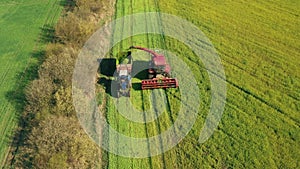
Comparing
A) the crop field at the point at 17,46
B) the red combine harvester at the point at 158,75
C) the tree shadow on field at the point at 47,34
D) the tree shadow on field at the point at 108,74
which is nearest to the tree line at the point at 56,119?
the crop field at the point at 17,46

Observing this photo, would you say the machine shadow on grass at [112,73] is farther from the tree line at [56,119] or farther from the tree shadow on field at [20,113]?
the tree shadow on field at [20,113]

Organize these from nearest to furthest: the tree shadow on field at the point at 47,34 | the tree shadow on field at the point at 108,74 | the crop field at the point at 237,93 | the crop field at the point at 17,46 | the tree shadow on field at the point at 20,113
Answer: the crop field at the point at 237,93 → the tree shadow on field at the point at 20,113 → the crop field at the point at 17,46 → the tree shadow on field at the point at 108,74 → the tree shadow on field at the point at 47,34

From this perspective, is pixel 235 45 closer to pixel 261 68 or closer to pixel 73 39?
pixel 261 68

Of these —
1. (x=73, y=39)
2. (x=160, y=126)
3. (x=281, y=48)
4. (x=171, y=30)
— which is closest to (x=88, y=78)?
(x=73, y=39)

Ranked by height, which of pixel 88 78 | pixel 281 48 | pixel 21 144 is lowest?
pixel 21 144

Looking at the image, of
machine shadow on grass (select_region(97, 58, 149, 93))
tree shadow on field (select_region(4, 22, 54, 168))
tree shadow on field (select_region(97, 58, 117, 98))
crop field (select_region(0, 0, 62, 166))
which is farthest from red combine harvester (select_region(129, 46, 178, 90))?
Answer: crop field (select_region(0, 0, 62, 166))

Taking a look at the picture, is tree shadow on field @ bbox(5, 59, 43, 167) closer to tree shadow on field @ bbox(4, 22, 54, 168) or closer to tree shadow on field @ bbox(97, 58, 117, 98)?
tree shadow on field @ bbox(4, 22, 54, 168)
